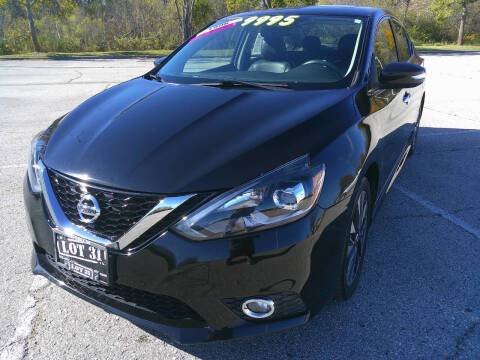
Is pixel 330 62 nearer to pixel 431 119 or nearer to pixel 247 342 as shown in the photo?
pixel 247 342

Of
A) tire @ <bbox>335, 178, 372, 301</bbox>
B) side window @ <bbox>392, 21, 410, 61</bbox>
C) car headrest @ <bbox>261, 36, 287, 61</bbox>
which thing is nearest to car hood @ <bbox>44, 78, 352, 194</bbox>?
tire @ <bbox>335, 178, 372, 301</bbox>

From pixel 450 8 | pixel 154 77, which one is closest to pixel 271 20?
pixel 154 77

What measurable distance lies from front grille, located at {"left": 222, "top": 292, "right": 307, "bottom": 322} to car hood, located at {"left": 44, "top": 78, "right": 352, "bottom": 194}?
48 centimetres

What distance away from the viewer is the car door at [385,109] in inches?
102

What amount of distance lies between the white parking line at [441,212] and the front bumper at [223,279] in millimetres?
2006

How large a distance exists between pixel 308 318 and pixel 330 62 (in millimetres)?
1753

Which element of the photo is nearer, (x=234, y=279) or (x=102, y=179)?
(x=234, y=279)

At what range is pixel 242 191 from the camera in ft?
5.42

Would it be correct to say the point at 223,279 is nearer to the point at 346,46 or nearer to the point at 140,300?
the point at 140,300

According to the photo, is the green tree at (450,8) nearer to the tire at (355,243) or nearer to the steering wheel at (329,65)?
the steering wheel at (329,65)

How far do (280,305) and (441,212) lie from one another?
2.47 meters

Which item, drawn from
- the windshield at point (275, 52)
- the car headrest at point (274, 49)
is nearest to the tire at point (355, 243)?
the windshield at point (275, 52)

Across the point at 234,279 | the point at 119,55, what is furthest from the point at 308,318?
the point at 119,55

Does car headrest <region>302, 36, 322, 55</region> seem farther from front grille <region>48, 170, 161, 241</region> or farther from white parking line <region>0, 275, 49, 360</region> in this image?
white parking line <region>0, 275, 49, 360</region>
